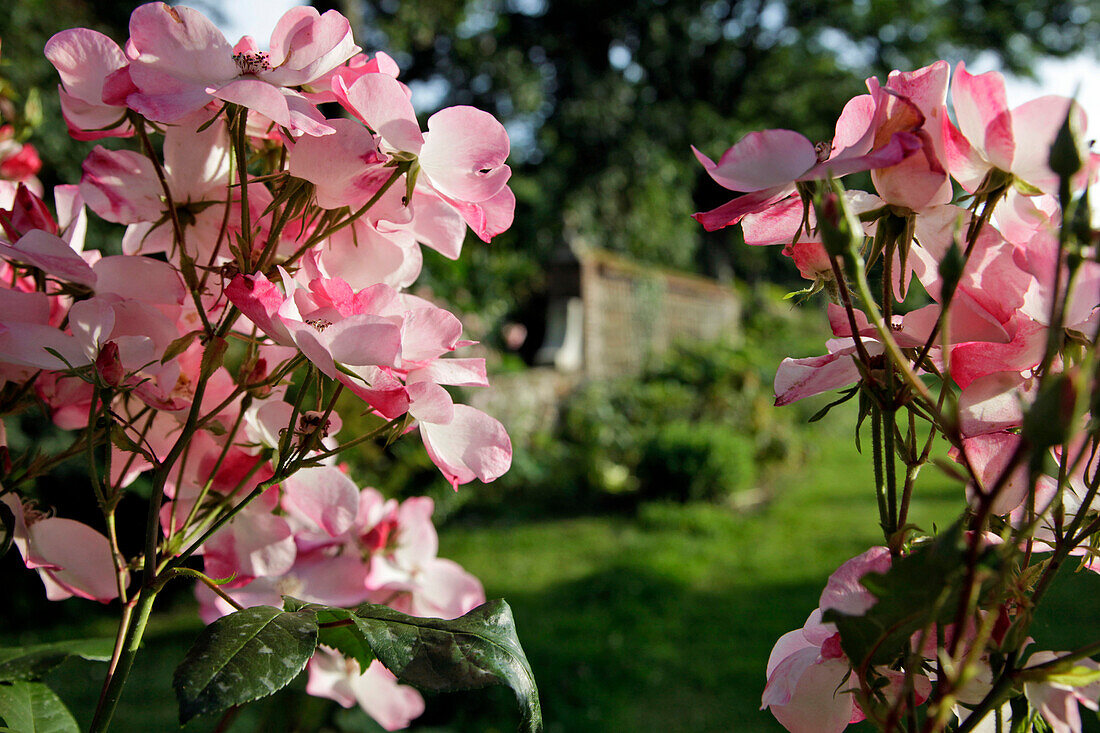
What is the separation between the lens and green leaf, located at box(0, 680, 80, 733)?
1.53ft

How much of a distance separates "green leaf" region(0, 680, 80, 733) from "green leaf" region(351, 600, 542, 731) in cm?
22

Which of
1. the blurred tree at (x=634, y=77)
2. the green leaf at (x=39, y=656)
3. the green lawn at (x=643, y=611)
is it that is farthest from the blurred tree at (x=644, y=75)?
the green leaf at (x=39, y=656)

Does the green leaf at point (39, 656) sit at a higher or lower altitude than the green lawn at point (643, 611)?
higher

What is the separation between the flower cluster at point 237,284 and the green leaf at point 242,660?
45 mm

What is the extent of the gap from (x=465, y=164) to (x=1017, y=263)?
0.92 ft

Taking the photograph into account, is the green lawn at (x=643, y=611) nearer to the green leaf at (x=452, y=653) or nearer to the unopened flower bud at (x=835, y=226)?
the green leaf at (x=452, y=653)

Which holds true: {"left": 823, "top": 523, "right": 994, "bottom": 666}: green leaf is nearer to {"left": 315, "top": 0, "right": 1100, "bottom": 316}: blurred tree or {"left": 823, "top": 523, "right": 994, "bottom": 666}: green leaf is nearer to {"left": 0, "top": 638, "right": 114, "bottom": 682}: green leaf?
{"left": 0, "top": 638, "right": 114, "bottom": 682}: green leaf

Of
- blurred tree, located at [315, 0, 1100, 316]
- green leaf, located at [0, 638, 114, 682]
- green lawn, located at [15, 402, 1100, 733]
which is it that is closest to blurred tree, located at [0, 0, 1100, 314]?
blurred tree, located at [315, 0, 1100, 316]

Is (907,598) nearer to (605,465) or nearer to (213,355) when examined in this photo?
(213,355)

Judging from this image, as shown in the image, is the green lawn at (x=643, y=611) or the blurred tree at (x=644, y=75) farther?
the blurred tree at (x=644, y=75)

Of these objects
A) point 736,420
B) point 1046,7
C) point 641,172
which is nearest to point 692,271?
point 641,172

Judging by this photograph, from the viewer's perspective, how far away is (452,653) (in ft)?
1.27

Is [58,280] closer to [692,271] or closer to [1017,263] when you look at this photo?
[1017,263]

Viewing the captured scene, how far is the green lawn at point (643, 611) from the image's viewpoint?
243 cm
